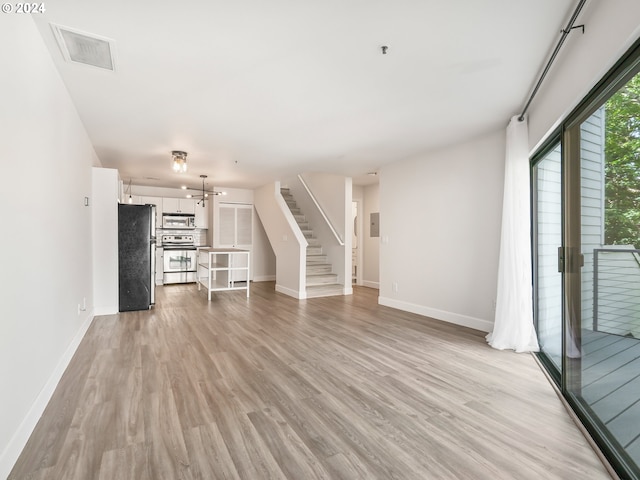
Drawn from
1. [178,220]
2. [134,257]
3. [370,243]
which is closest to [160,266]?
[178,220]

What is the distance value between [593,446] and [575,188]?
1.59 metres

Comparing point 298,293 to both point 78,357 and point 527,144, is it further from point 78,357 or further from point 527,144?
point 527,144

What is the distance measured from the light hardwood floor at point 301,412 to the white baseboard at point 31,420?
0.05 metres

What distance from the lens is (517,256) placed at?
326 cm

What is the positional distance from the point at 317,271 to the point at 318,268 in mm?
91

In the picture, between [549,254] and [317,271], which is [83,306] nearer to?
[317,271]

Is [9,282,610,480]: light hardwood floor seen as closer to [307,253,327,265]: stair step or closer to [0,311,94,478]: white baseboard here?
[0,311,94,478]: white baseboard

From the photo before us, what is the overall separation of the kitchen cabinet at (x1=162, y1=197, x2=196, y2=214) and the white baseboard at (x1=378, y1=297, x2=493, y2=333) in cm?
562

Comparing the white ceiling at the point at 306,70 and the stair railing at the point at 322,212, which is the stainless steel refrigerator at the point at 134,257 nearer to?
the white ceiling at the point at 306,70

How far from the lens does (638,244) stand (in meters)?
1.46

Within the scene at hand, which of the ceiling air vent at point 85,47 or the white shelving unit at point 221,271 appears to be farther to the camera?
the white shelving unit at point 221,271

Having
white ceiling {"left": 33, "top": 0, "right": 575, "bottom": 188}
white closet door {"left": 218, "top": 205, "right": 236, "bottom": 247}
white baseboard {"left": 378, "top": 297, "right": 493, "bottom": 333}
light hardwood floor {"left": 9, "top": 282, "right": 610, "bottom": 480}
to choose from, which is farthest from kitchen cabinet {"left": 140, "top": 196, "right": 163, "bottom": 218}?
white baseboard {"left": 378, "top": 297, "right": 493, "bottom": 333}

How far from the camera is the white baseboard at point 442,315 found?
3.99 metres

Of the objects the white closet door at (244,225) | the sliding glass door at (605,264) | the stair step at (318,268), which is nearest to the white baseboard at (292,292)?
the stair step at (318,268)
